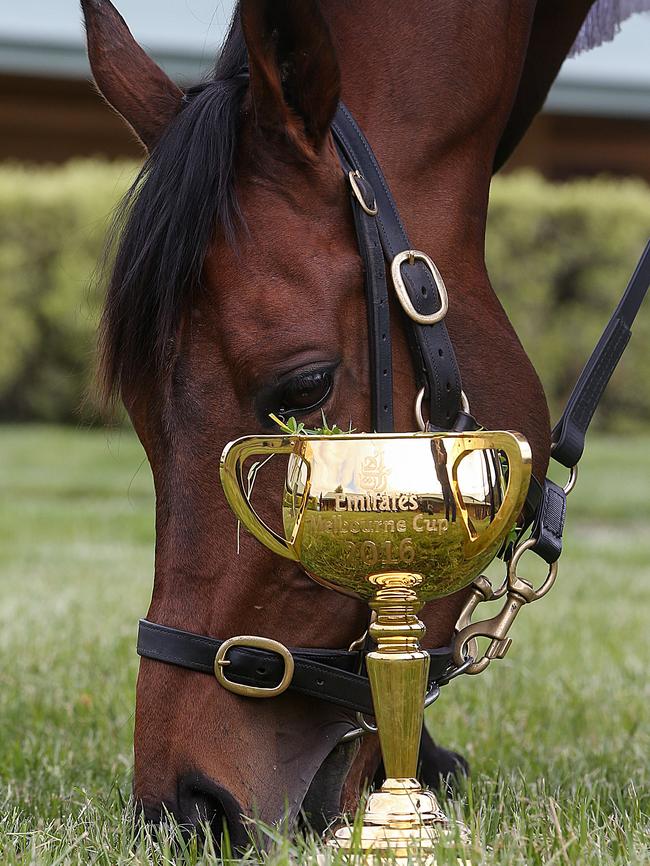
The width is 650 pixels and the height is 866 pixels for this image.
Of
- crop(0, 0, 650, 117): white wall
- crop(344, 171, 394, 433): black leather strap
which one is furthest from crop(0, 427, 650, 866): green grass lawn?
crop(0, 0, 650, 117): white wall

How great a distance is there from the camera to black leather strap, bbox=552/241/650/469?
1810mm

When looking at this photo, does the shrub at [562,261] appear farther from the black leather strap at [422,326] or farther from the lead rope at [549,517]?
the black leather strap at [422,326]

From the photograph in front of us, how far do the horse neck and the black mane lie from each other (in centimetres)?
22

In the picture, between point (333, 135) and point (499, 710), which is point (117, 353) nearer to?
point (333, 135)

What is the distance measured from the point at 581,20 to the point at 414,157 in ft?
2.26

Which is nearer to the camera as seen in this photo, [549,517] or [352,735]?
[352,735]

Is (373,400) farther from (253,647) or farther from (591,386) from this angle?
(591,386)

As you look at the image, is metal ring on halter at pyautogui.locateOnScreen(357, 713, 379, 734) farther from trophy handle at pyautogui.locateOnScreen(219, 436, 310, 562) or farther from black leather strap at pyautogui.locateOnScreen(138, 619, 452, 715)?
trophy handle at pyautogui.locateOnScreen(219, 436, 310, 562)

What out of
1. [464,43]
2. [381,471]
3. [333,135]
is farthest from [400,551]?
[464,43]

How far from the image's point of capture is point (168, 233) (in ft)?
5.06

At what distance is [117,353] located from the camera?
160cm

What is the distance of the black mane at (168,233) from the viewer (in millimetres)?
1539

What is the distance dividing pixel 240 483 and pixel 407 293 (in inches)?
14.2

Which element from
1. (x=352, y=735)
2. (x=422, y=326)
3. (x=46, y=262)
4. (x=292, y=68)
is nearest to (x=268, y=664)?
(x=352, y=735)
